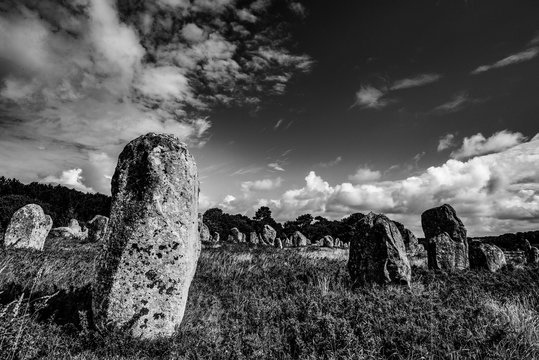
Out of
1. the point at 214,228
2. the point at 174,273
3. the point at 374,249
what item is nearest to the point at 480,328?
the point at 374,249

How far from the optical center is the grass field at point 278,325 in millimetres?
4875

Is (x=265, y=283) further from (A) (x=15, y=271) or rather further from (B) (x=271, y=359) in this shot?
(A) (x=15, y=271)

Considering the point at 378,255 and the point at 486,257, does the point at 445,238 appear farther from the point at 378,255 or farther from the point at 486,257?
the point at 378,255

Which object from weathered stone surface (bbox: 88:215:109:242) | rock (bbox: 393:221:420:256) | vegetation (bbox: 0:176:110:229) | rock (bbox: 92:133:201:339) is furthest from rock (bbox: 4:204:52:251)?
vegetation (bbox: 0:176:110:229)

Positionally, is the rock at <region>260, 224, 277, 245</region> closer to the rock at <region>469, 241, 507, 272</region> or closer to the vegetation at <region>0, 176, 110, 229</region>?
the rock at <region>469, 241, 507, 272</region>

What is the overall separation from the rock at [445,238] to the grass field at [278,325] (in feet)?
23.0

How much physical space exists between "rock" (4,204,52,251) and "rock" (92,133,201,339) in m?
15.1

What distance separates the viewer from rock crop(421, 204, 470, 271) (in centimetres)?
1653

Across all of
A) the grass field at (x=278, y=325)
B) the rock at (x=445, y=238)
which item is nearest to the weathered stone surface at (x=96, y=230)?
the grass field at (x=278, y=325)

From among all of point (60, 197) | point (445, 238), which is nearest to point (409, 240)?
point (445, 238)

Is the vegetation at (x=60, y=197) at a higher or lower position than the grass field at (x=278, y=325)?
higher

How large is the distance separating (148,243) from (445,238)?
1661 centimetres

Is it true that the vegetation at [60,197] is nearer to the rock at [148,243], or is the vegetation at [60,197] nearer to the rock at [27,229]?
the rock at [27,229]

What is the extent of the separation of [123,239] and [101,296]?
1.04m
